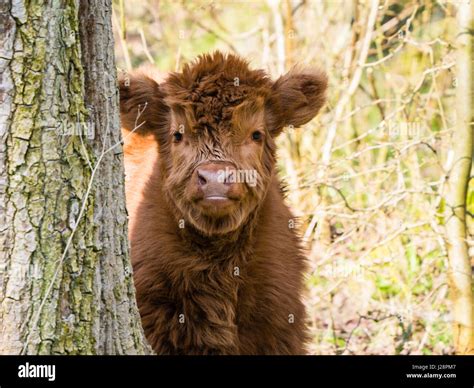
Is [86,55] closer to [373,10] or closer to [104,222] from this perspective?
[104,222]

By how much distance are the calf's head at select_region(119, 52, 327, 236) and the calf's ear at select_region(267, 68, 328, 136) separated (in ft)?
0.05

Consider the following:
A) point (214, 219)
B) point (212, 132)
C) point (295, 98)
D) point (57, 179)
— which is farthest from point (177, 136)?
point (57, 179)

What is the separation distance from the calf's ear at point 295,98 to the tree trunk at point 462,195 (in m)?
1.13

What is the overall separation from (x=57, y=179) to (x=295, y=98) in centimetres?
255

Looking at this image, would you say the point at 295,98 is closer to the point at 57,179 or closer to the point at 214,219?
the point at 214,219

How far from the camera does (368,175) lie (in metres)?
8.76

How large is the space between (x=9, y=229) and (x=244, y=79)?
2261mm

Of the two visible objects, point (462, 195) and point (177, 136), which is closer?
point (177, 136)

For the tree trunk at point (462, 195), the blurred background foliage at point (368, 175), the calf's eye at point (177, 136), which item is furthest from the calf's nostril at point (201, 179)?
the tree trunk at point (462, 195)

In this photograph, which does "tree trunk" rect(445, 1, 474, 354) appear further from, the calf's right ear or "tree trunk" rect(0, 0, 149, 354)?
"tree trunk" rect(0, 0, 149, 354)

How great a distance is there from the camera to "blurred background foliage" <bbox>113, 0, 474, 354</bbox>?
743 cm

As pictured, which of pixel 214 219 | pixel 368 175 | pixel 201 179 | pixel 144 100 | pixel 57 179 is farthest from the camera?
pixel 368 175

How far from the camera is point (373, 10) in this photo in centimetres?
833

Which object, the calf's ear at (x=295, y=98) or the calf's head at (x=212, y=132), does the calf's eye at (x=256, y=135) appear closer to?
the calf's head at (x=212, y=132)
